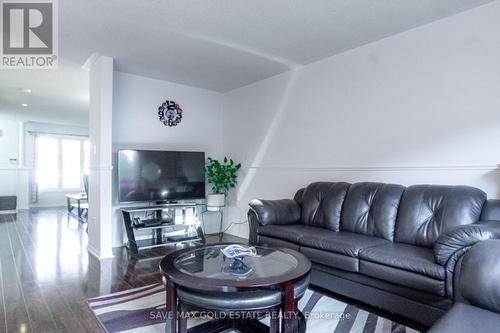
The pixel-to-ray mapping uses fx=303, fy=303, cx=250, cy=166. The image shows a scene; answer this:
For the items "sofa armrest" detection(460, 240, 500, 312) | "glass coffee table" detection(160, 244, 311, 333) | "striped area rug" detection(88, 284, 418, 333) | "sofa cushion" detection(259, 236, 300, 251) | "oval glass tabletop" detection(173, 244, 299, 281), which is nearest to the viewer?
"sofa armrest" detection(460, 240, 500, 312)

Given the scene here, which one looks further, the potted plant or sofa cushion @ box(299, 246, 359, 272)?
the potted plant

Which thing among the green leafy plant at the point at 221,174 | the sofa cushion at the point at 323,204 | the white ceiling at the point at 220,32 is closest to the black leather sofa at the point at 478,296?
the sofa cushion at the point at 323,204

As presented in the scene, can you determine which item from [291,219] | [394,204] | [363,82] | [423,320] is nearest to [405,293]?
[423,320]

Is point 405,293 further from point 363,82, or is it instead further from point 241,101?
point 241,101

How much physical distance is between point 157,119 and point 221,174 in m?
1.32

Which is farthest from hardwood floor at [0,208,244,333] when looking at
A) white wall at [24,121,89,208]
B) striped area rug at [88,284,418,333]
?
white wall at [24,121,89,208]

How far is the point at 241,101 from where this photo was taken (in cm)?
512

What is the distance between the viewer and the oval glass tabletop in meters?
1.76

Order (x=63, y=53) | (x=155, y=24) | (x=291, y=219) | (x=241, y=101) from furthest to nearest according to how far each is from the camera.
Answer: (x=241, y=101), (x=63, y=53), (x=291, y=219), (x=155, y=24)

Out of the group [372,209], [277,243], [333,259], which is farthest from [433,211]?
[277,243]

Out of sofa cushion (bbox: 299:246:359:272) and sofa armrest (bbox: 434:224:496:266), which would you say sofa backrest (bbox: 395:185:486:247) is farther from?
sofa cushion (bbox: 299:246:359:272)

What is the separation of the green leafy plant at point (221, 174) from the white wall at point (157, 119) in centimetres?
46

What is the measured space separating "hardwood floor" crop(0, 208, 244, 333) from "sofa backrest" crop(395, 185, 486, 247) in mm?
2327

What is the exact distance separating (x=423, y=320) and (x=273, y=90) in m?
3.41
